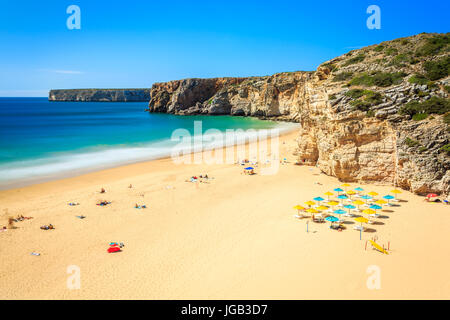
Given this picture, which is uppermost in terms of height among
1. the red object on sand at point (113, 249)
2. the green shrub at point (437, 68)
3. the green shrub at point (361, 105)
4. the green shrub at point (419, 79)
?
the green shrub at point (437, 68)

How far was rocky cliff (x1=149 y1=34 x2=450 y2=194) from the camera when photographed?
16109mm

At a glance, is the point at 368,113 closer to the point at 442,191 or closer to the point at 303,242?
the point at 442,191

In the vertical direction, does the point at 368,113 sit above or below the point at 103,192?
above

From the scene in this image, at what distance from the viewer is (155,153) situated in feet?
109

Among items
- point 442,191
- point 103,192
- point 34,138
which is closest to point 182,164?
point 103,192

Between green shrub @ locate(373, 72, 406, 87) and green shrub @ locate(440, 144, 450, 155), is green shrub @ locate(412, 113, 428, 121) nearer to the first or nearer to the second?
green shrub @ locate(440, 144, 450, 155)

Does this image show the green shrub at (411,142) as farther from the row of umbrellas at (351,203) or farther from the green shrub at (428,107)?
the row of umbrellas at (351,203)

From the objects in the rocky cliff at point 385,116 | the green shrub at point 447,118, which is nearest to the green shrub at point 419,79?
the rocky cliff at point 385,116

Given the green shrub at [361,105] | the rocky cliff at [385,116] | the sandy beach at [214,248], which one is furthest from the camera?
the green shrub at [361,105]

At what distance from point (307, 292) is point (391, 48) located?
23.1 m

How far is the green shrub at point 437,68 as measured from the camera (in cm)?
1914

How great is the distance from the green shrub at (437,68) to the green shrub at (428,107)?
2.64m

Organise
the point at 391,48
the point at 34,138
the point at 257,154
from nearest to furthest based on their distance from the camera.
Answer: the point at 391,48 < the point at 257,154 < the point at 34,138
